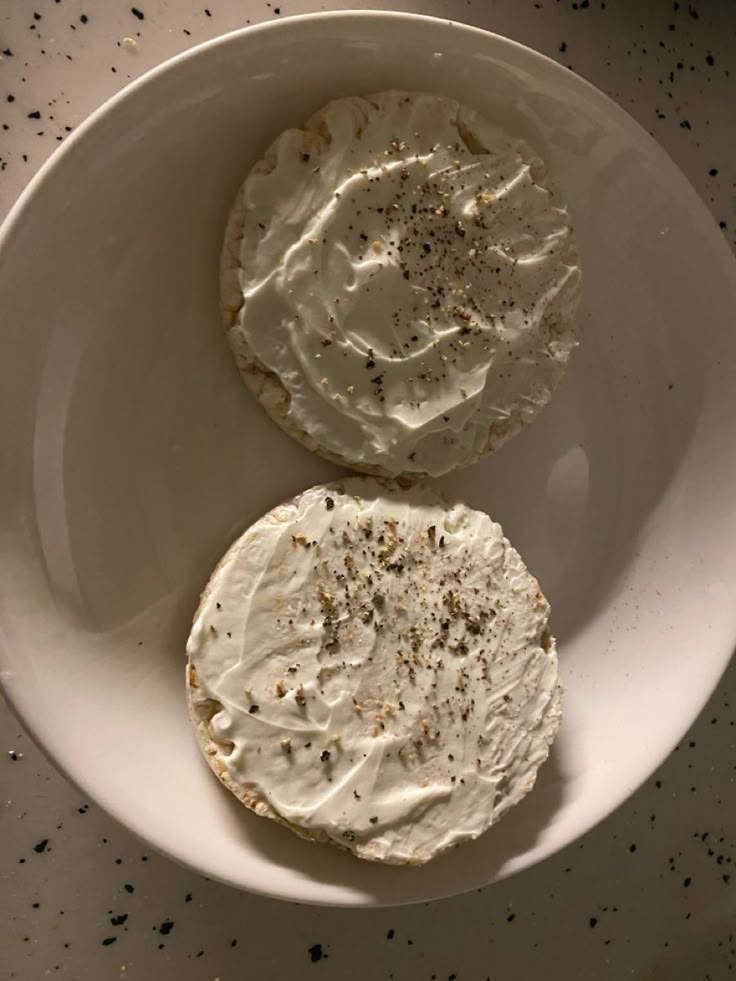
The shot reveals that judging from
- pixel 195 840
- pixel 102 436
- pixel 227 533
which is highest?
pixel 102 436

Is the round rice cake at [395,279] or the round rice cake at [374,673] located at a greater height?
the round rice cake at [395,279]

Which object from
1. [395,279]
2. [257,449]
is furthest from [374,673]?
[395,279]

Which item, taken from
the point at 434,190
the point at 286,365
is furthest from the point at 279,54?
the point at 286,365

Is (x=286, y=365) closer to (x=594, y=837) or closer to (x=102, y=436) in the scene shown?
(x=102, y=436)

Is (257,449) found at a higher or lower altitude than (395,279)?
lower

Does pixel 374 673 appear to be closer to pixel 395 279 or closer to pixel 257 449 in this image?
pixel 257 449
